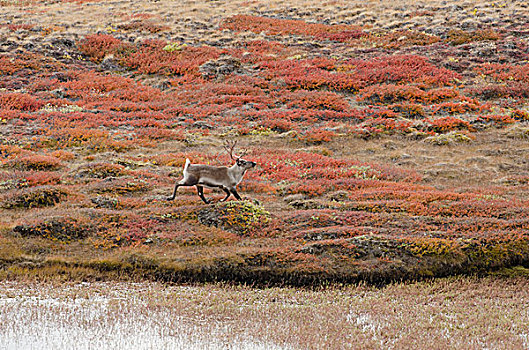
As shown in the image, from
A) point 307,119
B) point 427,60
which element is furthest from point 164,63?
point 427,60

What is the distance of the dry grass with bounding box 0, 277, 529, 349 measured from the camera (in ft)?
27.6

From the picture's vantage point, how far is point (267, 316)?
375 inches

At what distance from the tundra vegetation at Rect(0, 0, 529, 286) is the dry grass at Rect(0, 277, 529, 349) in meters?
0.90

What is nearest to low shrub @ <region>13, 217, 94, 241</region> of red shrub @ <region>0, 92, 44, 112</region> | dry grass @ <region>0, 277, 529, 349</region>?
dry grass @ <region>0, 277, 529, 349</region>

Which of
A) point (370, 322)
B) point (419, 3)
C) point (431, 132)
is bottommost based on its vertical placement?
point (431, 132)

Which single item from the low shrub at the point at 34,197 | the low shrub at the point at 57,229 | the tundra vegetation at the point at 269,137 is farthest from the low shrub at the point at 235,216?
the low shrub at the point at 34,197

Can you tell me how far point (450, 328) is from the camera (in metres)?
9.01

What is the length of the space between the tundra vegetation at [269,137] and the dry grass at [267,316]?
35.6 inches

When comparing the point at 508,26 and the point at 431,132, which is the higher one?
the point at 508,26

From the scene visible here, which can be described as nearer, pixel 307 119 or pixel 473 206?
pixel 473 206

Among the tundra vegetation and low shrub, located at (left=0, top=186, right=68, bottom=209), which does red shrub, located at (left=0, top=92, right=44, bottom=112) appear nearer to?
the tundra vegetation

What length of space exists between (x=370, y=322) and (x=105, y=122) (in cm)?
2414

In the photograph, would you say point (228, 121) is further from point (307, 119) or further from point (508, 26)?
point (508, 26)

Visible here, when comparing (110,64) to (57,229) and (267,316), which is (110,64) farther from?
(267,316)
